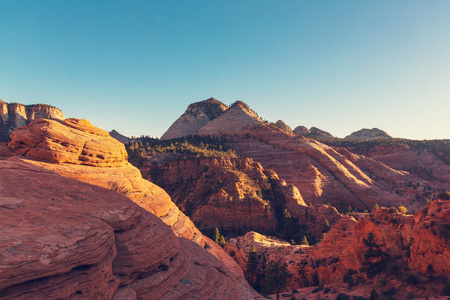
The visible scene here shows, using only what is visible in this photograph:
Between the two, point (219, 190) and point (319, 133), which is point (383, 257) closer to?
point (219, 190)

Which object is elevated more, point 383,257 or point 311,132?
point 311,132

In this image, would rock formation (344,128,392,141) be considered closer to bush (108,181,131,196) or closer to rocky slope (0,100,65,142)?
bush (108,181,131,196)

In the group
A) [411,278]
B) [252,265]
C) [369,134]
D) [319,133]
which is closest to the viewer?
[411,278]

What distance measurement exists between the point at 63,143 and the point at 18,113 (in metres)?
149

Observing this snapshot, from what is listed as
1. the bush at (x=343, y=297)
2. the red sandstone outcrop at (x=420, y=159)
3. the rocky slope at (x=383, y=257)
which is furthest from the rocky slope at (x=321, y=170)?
the bush at (x=343, y=297)

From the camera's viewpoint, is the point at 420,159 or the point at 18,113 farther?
the point at 18,113

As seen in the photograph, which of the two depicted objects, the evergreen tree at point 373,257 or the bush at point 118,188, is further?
the evergreen tree at point 373,257

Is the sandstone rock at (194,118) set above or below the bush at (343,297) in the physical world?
above

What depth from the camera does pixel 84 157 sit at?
19.3 meters

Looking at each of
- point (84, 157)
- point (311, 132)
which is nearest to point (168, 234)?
point (84, 157)

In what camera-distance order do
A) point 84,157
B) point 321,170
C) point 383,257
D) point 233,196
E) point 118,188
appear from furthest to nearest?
point 321,170 < point 233,196 < point 383,257 < point 118,188 < point 84,157

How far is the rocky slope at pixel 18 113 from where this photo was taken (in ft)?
376

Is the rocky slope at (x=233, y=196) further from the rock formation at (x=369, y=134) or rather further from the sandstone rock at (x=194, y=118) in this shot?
the rock formation at (x=369, y=134)

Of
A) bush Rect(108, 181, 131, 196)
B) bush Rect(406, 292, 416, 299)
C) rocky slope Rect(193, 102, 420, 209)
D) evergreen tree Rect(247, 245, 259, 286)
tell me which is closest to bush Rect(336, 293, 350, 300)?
bush Rect(406, 292, 416, 299)
